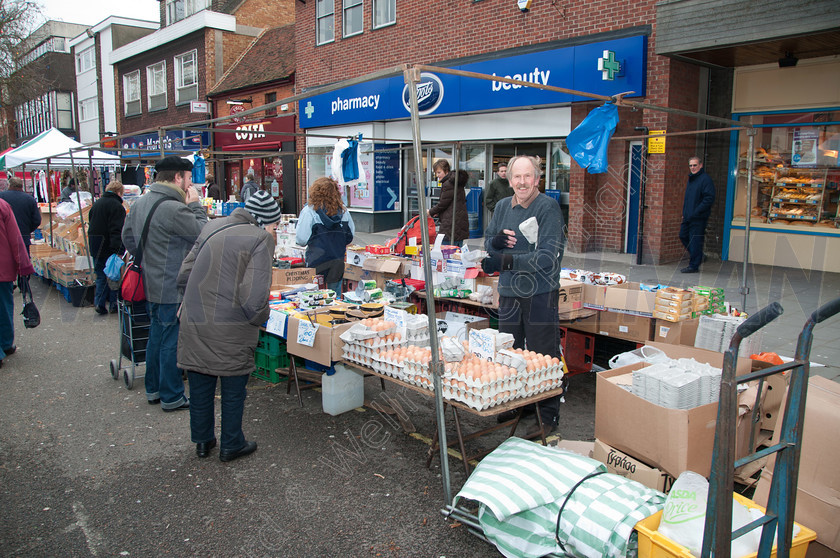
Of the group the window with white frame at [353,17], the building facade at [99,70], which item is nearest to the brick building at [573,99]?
the window with white frame at [353,17]

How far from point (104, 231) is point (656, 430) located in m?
Answer: 7.78

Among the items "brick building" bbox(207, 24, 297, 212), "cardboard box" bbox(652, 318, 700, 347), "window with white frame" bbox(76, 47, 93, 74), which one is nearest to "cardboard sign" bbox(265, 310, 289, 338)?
"cardboard box" bbox(652, 318, 700, 347)

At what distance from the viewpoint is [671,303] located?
552 centimetres

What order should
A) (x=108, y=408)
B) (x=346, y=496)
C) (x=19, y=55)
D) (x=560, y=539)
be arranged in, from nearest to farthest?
(x=560, y=539)
(x=346, y=496)
(x=108, y=408)
(x=19, y=55)

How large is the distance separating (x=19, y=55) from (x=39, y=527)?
1124 inches

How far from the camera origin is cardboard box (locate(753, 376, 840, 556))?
9.04 ft

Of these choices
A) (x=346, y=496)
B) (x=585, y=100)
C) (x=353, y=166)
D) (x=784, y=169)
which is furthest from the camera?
(x=585, y=100)

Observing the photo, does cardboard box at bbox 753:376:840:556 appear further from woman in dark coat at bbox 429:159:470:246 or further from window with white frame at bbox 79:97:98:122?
window with white frame at bbox 79:97:98:122

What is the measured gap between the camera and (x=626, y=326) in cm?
583

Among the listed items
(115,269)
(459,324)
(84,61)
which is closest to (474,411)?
(459,324)

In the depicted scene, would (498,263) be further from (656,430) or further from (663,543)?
(663,543)

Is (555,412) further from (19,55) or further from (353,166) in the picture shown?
(19,55)

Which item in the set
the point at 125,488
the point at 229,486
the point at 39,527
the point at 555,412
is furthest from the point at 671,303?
the point at 39,527

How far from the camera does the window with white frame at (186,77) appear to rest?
24.8m
